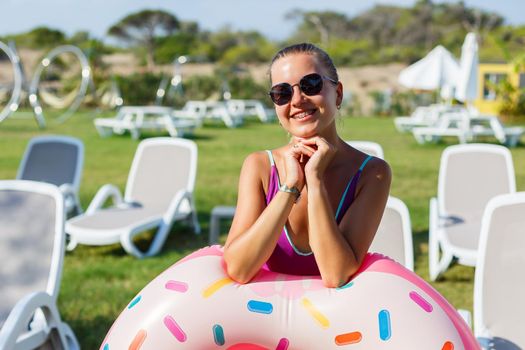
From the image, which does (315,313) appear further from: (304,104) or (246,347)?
(304,104)

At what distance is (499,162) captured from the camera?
589cm

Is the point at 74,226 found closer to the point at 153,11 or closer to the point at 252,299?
the point at 252,299

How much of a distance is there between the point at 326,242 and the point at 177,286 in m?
0.43

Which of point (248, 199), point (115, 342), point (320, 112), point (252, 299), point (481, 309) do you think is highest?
point (320, 112)

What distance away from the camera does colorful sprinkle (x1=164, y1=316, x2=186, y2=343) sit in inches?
71.3

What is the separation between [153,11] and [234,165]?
49.8m

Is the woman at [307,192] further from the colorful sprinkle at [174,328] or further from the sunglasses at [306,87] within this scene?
the colorful sprinkle at [174,328]

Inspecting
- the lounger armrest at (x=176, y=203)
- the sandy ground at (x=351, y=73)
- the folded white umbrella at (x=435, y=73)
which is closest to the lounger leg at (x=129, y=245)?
the lounger armrest at (x=176, y=203)

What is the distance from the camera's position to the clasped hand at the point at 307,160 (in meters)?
1.82

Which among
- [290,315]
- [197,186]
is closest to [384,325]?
[290,315]

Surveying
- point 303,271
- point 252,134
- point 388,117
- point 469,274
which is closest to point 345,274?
point 303,271

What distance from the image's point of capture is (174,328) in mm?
1812

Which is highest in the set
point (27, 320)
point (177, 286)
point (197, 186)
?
point (177, 286)

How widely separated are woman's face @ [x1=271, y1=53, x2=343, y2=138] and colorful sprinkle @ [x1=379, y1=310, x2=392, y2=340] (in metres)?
0.53
